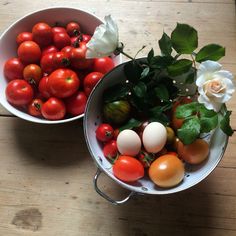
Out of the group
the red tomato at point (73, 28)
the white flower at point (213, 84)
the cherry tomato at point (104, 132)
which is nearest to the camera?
the white flower at point (213, 84)

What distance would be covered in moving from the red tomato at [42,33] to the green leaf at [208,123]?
0.36 metres

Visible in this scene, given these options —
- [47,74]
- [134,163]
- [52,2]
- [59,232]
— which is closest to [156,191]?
[134,163]

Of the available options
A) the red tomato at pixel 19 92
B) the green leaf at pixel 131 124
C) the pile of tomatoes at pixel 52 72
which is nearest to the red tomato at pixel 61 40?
the pile of tomatoes at pixel 52 72

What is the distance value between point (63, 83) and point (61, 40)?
0.11 meters

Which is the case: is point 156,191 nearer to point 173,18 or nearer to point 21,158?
point 21,158

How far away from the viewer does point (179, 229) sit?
0.65 metres

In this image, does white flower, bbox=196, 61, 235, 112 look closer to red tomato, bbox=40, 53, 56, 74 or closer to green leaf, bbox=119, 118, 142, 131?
green leaf, bbox=119, 118, 142, 131

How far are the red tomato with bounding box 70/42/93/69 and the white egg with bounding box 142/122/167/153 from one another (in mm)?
178

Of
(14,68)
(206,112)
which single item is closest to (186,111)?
(206,112)

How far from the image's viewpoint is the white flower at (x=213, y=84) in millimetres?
518

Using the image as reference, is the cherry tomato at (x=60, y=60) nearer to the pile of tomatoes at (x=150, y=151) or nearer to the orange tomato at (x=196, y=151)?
the pile of tomatoes at (x=150, y=151)

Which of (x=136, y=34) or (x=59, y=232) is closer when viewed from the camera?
(x=59, y=232)

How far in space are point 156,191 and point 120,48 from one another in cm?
25

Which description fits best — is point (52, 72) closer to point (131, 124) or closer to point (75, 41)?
point (75, 41)
